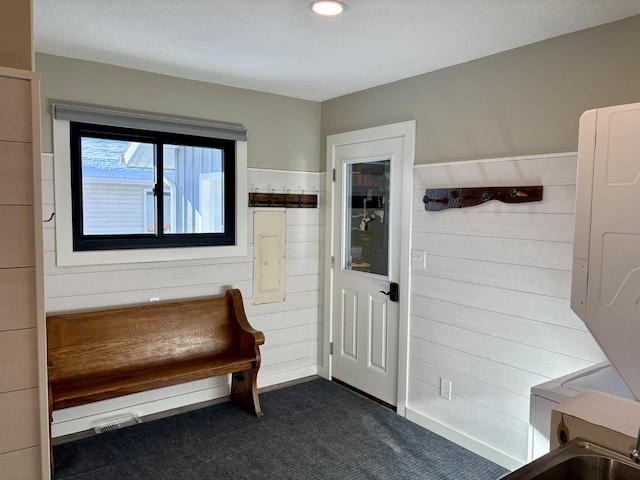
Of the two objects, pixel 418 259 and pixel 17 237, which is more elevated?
pixel 17 237

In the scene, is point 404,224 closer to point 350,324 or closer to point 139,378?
point 350,324

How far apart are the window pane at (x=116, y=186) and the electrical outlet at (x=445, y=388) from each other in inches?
86.7

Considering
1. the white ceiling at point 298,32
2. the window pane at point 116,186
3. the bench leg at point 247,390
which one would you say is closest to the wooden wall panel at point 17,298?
the white ceiling at point 298,32

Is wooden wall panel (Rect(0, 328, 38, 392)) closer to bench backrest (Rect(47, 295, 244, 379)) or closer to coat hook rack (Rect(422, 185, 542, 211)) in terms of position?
bench backrest (Rect(47, 295, 244, 379))

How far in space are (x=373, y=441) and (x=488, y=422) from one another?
28.0 inches

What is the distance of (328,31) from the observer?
248 cm

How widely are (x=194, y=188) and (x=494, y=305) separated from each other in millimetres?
2203

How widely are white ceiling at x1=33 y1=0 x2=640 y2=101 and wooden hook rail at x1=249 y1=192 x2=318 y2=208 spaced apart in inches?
35.7

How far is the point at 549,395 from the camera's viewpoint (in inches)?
70.9

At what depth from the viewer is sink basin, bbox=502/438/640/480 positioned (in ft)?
3.89

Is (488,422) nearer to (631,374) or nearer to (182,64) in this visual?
(631,374)

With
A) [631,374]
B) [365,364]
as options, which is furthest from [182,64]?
[631,374]

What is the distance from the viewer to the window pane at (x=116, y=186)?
3.15 meters

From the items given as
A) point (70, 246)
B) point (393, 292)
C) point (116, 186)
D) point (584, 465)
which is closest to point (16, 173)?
point (70, 246)
